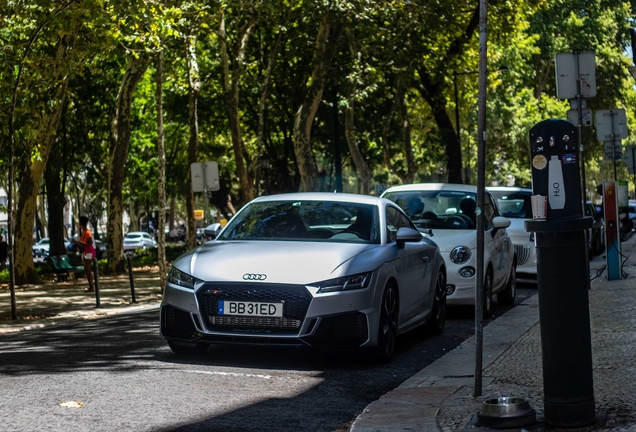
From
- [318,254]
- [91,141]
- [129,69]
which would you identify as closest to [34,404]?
[318,254]

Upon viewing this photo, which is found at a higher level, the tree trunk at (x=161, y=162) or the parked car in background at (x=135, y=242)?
the tree trunk at (x=161, y=162)

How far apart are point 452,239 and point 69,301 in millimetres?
9219

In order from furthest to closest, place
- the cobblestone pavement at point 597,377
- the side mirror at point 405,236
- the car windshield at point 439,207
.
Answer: the car windshield at point 439,207, the side mirror at point 405,236, the cobblestone pavement at point 597,377

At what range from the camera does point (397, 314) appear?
9773 mm

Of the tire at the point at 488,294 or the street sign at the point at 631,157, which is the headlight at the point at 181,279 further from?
the street sign at the point at 631,157

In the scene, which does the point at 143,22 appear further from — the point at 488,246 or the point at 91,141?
the point at 91,141

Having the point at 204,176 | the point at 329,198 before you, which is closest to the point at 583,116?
the point at 329,198

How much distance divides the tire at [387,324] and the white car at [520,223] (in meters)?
9.71

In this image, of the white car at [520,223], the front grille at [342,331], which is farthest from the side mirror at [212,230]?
the white car at [520,223]

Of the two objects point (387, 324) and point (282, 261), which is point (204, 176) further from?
point (282, 261)

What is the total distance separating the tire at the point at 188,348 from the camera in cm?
959

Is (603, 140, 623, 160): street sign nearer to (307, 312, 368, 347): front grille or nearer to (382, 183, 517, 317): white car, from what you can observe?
(382, 183, 517, 317): white car

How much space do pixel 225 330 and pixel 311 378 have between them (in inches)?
36.0

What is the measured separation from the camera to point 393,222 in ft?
35.6
